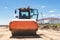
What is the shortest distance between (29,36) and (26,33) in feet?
1.55

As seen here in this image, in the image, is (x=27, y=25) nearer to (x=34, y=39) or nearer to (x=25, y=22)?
(x=25, y=22)

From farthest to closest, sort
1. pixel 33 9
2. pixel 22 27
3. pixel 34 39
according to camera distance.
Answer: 1. pixel 33 9
2. pixel 22 27
3. pixel 34 39

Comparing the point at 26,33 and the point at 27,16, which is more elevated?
the point at 27,16

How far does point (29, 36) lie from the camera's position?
60.0ft

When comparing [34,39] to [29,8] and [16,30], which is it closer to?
[16,30]

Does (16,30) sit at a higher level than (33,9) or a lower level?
lower

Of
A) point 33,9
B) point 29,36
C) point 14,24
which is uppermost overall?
point 33,9

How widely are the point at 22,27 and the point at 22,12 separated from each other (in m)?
3.53

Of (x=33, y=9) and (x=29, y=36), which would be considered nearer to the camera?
(x=29, y=36)

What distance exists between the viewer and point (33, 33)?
1870cm

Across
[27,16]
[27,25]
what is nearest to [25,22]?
[27,25]

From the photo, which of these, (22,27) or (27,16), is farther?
(27,16)

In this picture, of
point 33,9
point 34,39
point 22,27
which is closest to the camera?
point 34,39

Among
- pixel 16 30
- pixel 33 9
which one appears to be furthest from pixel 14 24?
pixel 33 9
